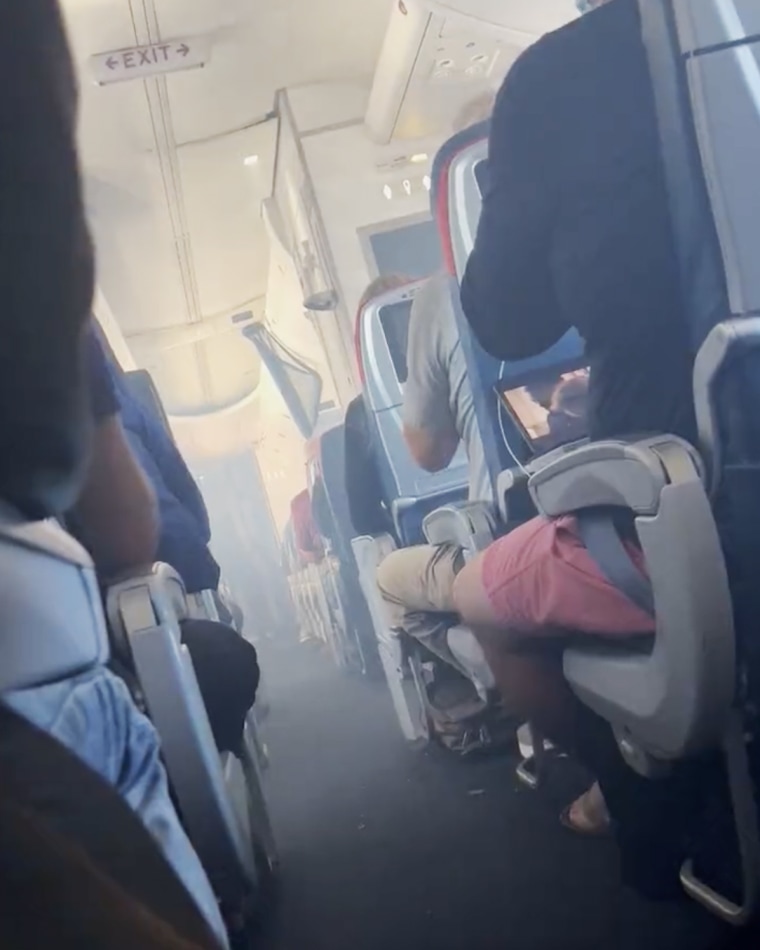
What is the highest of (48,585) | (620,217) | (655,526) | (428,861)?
(620,217)

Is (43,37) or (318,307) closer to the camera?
(43,37)

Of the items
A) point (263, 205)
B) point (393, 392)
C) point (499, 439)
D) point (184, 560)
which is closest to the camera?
point (184, 560)

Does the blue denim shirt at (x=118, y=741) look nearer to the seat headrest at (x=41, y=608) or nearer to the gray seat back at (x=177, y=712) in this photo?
the seat headrest at (x=41, y=608)

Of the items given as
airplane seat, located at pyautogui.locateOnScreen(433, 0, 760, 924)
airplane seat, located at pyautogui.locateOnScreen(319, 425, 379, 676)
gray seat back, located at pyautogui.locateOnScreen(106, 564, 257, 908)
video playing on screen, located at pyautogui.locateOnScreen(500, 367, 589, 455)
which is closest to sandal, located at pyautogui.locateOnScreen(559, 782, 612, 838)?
airplane seat, located at pyautogui.locateOnScreen(433, 0, 760, 924)

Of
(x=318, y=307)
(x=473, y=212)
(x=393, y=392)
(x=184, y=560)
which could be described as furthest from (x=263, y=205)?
(x=184, y=560)

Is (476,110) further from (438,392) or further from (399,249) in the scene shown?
(399,249)

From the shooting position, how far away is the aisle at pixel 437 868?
85cm

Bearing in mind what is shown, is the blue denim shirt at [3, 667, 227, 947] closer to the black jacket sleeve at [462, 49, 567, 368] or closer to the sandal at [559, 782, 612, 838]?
the black jacket sleeve at [462, 49, 567, 368]

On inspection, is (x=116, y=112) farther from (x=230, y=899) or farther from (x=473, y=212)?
(x=230, y=899)

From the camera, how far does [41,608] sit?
409 millimetres

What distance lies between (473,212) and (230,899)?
78 centimetres

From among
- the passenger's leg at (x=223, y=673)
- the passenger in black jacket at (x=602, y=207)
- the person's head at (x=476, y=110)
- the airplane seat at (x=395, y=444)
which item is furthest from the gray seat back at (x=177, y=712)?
the airplane seat at (x=395, y=444)

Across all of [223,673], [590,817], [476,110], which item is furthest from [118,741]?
[476,110]

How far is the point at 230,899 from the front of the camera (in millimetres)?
701
